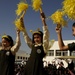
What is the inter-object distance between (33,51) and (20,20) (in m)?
0.95

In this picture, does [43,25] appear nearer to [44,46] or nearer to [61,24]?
[44,46]

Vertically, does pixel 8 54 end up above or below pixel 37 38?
below

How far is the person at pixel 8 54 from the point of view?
7.57 m

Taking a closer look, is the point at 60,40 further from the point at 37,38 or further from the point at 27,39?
the point at 27,39

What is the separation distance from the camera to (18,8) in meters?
7.11

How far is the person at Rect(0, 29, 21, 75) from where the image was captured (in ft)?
24.8

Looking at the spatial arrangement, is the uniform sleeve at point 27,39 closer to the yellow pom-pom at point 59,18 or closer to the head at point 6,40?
the head at point 6,40

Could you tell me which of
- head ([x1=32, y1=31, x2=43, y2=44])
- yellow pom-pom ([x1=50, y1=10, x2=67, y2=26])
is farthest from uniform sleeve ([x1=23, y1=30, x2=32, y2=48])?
yellow pom-pom ([x1=50, y1=10, x2=67, y2=26])

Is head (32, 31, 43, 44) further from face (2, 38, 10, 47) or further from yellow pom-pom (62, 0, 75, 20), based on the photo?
yellow pom-pom (62, 0, 75, 20)

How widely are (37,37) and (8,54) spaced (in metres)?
0.96

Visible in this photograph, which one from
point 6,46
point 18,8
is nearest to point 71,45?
point 18,8

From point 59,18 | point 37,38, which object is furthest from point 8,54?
point 59,18

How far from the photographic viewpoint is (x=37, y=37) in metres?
7.17

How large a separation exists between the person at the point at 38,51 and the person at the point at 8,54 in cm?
50
